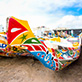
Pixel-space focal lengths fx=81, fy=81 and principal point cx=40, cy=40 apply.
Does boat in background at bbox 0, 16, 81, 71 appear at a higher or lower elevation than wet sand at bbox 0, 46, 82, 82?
higher

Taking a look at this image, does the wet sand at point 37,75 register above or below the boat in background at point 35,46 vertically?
below

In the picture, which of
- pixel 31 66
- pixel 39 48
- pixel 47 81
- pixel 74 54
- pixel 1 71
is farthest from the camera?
pixel 31 66

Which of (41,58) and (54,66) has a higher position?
(41,58)

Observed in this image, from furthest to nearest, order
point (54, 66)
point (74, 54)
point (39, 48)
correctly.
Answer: point (74, 54)
point (54, 66)
point (39, 48)

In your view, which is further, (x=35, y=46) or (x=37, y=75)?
(x=37, y=75)

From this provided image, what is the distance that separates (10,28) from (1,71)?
2.75 meters

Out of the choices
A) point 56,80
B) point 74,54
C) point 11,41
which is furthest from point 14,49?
point 74,54

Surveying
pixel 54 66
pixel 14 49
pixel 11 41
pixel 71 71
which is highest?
pixel 11 41

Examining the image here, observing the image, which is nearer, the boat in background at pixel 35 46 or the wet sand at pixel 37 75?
the boat in background at pixel 35 46

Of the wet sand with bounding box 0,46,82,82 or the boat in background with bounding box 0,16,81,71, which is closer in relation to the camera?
the boat in background with bounding box 0,16,81,71

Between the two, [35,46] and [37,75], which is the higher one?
[35,46]

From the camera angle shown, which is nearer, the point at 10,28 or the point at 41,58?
the point at 10,28

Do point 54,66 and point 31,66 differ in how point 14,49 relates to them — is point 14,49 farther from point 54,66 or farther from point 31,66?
point 54,66

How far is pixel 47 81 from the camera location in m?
3.43
